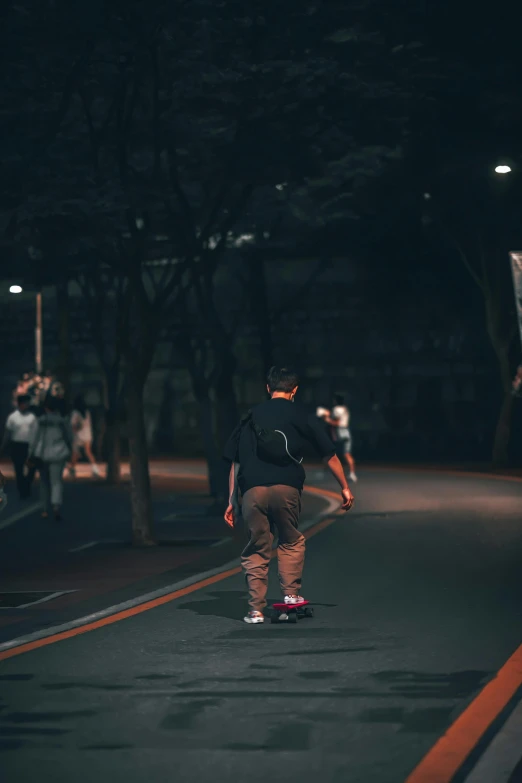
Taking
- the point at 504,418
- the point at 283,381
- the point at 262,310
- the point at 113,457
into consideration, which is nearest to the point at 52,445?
the point at 113,457

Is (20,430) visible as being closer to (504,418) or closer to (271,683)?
(504,418)

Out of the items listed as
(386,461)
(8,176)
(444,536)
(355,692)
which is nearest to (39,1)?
(8,176)

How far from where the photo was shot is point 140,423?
65.6 ft

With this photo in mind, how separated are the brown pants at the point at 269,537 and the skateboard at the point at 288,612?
4.1 inches

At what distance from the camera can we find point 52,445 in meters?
23.0

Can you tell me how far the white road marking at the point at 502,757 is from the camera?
7.12m

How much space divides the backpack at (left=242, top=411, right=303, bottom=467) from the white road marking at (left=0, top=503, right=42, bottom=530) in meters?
11.0

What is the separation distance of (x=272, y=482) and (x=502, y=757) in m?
4.71

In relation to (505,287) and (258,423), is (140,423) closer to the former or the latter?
(258,423)

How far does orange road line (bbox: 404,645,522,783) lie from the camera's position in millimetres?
7191

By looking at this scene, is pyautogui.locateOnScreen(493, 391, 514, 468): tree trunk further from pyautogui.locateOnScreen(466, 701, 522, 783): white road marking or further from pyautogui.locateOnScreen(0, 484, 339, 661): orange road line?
pyautogui.locateOnScreen(466, 701, 522, 783): white road marking

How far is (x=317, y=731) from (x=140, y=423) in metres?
12.1

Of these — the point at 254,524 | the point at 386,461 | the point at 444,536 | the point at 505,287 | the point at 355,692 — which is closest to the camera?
the point at 355,692

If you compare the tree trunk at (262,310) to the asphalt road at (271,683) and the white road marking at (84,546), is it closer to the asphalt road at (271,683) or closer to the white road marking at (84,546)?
the white road marking at (84,546)
